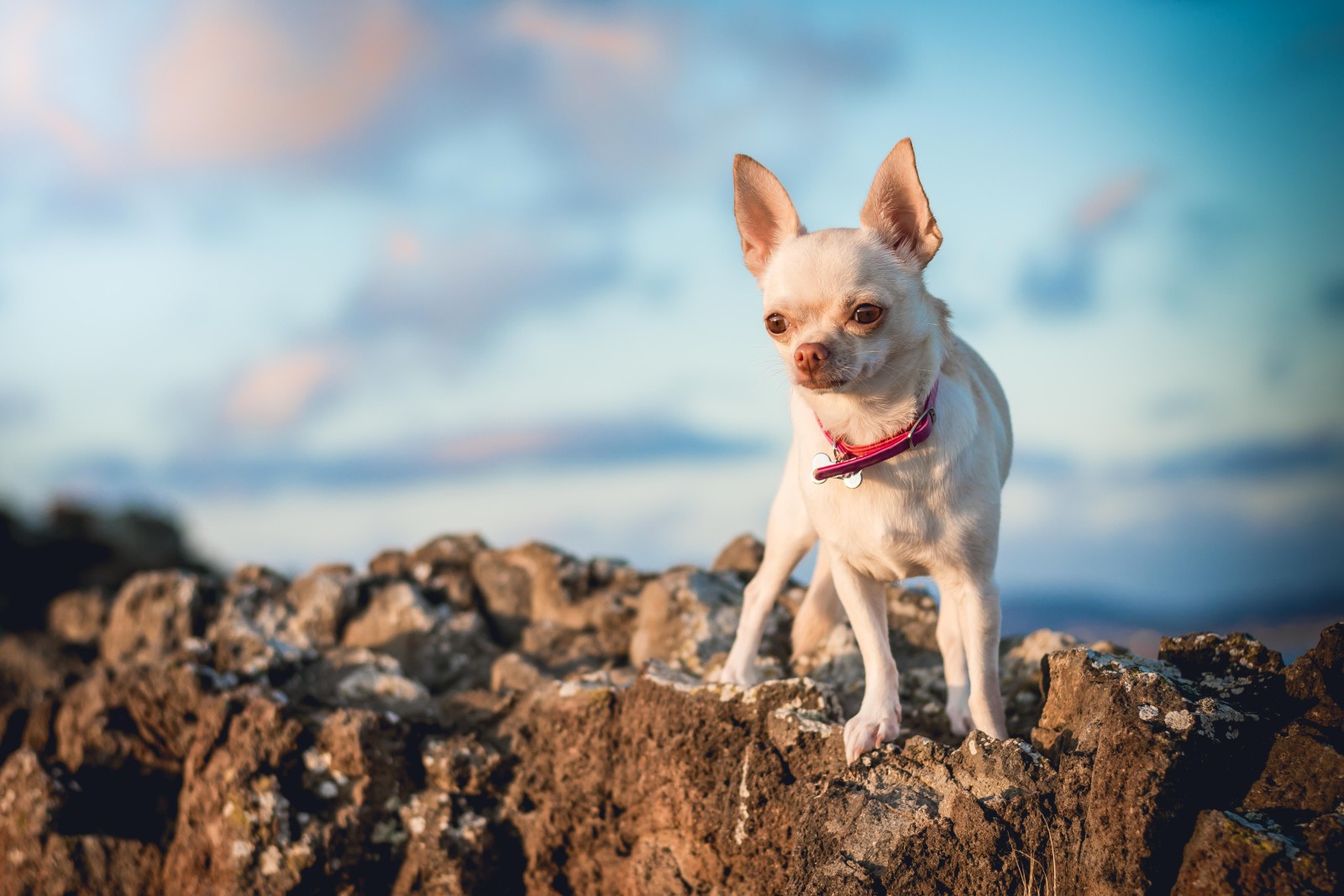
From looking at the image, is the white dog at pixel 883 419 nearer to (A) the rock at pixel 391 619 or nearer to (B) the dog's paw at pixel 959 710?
(B) the dog's paw at pixel 959 710

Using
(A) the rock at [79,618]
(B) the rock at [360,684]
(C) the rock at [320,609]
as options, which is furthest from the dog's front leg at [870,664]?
(A) the rock at [79,618]

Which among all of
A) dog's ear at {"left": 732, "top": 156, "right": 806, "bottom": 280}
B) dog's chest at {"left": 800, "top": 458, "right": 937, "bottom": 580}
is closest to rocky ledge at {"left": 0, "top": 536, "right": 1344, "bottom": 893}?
dog's chest at {"left": 800, "top": 458, "right": 937, "bottom": 580}

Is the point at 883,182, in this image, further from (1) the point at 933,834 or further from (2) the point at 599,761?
(2) the point at 599,761

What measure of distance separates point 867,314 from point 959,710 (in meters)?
2.13

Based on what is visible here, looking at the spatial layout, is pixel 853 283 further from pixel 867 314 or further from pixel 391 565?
pixel 391 565

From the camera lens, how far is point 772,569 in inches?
233

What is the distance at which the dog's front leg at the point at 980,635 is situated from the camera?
4961mm

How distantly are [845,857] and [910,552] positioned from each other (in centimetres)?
130

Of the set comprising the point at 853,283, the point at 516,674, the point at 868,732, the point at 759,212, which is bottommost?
the point at 868,732

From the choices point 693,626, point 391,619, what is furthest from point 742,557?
point 391,619

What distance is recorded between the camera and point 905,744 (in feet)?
15.4

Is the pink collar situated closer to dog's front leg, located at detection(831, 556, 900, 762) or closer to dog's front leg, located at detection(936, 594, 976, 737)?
dog's front leg, located at detection(831, 556, 900, 762)

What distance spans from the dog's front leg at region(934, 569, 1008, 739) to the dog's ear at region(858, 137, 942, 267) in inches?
56.2

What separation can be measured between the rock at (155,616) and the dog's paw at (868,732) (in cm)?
568
